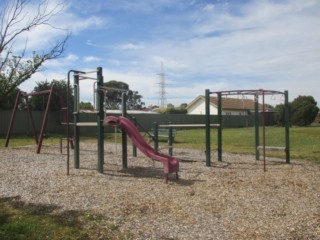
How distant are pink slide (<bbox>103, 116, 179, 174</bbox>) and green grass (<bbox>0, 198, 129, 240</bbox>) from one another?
9.37 ft

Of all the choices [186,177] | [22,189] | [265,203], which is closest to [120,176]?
[186,177]

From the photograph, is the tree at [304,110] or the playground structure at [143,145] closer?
the playground structure at [143,145]

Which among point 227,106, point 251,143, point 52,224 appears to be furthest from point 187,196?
point 227,106

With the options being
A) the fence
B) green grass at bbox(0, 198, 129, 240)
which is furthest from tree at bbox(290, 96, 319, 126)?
A: green grass at bbox(0, 198, 129, 240)

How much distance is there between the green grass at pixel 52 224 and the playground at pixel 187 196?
0.60 ft

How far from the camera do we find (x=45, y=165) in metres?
10.3

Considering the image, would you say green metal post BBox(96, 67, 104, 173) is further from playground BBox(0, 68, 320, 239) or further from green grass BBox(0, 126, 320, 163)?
green grass BBox(0, 126, 320, 163)

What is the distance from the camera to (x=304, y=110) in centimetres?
4075

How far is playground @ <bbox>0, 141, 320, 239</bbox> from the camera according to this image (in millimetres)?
4805

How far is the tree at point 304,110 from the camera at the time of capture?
40938 mm

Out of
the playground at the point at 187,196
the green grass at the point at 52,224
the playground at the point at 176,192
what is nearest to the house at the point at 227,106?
the playground at the point at 176,192

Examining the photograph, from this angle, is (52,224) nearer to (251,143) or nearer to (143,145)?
(143,145)

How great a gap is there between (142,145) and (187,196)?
7.33ft

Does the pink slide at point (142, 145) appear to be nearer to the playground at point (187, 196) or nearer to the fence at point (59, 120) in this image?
the playground at point (187, 196)
